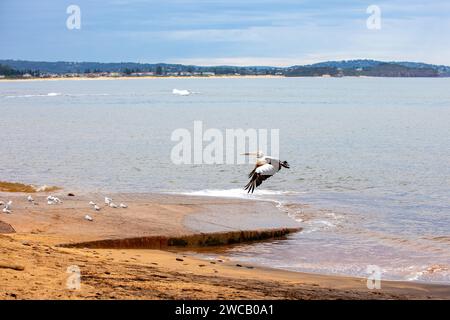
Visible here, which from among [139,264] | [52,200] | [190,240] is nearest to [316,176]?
[52,200]

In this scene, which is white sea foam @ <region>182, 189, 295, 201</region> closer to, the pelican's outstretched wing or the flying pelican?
the flying pelican

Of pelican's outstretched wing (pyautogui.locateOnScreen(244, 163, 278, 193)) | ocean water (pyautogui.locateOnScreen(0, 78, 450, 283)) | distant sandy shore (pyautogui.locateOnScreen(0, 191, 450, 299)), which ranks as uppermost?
pelican's outstretched wing (pyautogui.locateOnScreen(244, 163, 278, 193))

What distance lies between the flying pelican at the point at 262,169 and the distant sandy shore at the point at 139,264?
1576mm

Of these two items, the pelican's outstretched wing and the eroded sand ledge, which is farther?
the eroded sand ledge

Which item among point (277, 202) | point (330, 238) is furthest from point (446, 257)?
point (277, 202)

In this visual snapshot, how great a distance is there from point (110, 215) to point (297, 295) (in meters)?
8.47

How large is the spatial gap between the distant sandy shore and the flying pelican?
1.58 m

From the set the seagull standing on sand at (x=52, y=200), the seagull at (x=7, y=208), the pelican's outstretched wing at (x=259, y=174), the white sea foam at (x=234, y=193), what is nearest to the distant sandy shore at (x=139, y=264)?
the seagull at (x=7, y=208)

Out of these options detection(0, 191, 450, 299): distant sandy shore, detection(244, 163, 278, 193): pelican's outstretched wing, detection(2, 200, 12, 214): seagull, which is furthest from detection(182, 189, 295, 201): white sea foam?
detection(244, 163, 278, 193): pelican's outstretched wing

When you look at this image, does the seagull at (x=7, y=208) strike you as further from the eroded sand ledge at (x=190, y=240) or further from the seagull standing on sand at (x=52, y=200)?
the eroded sand ledge at (x=190, y=240)

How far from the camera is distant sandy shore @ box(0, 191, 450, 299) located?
10453 millimetres

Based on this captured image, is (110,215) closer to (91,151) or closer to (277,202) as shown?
(277,202)

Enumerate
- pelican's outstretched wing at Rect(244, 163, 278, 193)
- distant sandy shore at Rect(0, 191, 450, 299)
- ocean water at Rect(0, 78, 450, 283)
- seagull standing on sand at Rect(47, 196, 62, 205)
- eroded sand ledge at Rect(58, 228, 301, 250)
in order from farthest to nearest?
1. seagull standing on sand at Rect(47, 196, 62, 205)
2. ocean water at Rect(0, 78, 450, 283)
3. eroded sand ledge at Rect(58, 228, 301, 250)
4. pelican's outstretched wing at Rect(244, 163, 278, 193)
5. distant sandy shore at Rect(0, 191, 450, 299)

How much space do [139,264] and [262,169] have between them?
2774 millimetres
